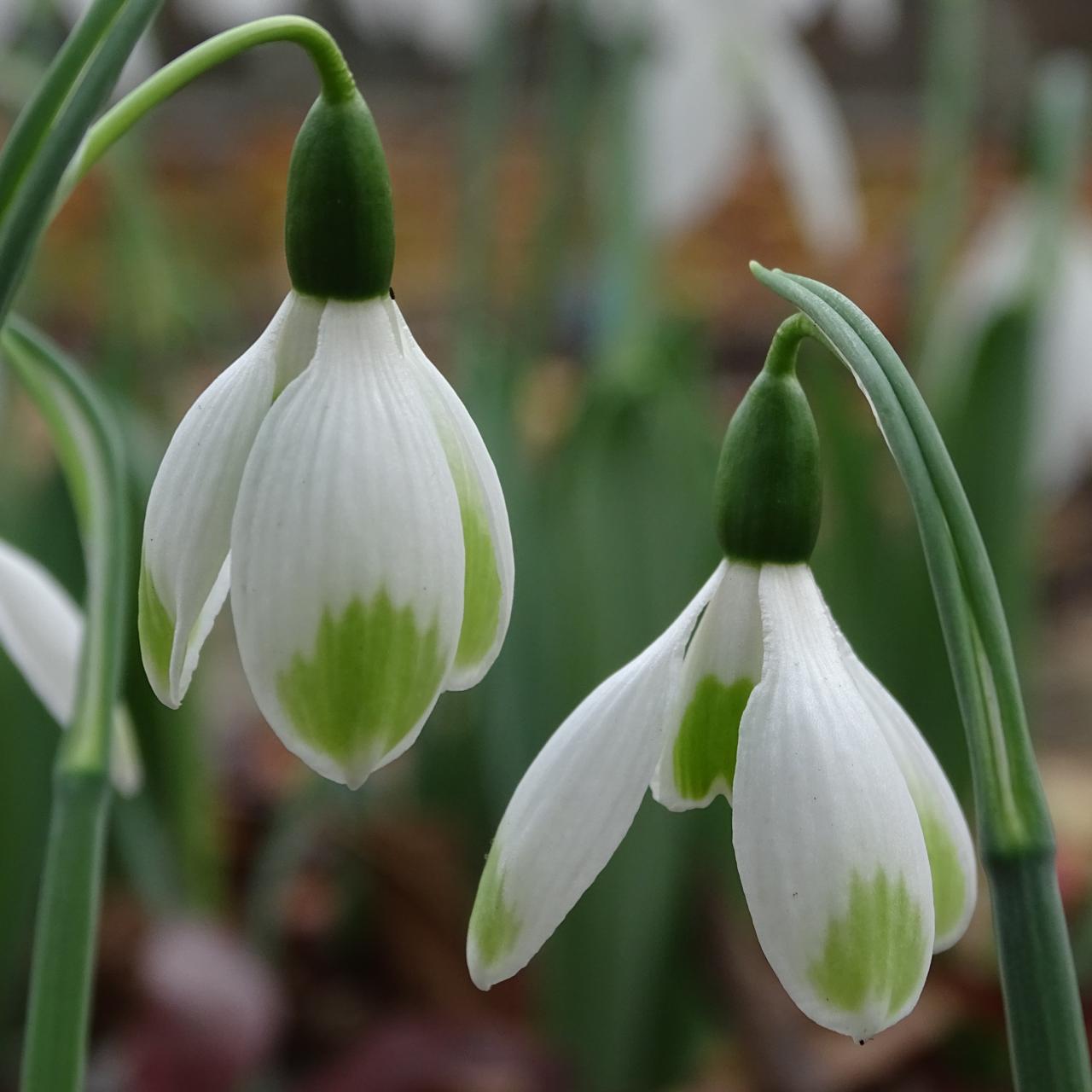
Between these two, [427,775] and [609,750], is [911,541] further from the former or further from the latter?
[609,750]

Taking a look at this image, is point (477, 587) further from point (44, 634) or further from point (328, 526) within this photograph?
point (44, 634)

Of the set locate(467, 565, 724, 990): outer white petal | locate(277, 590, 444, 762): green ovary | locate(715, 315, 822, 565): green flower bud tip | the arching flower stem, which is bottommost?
locate(467, 565, 724, 990): outer white petal

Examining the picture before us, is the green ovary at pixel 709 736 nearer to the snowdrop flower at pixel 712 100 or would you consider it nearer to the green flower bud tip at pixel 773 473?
the green flower bud tip at pixel 773 473

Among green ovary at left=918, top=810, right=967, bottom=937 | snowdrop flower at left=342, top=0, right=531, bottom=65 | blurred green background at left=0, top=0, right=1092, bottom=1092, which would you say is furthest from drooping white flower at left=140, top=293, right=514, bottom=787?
snowdrop flower at left=342, top=0, right=531, bottom=65

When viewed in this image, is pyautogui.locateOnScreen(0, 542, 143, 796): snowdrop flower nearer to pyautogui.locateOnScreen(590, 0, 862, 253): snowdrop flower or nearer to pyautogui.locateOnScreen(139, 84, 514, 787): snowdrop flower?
pyautogui.locateOnScreen(139, 84, 514, 787): snowdrop flower

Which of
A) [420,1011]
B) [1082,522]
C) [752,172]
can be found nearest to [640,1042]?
[420,1011]

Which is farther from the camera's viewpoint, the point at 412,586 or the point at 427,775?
the point at 427,775

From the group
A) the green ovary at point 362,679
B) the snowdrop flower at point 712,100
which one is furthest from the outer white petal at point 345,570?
the snowdrop flower at point 712,100

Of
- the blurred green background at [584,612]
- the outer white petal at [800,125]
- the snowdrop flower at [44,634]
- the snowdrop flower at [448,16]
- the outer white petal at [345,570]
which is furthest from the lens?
the snowdrop flower at [448,16]
